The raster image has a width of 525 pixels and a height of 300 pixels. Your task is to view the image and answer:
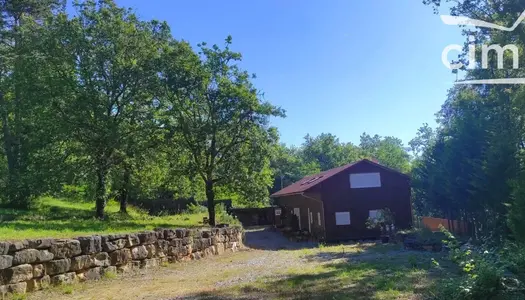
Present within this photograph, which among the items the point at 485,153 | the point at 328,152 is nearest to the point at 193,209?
the point at 485,153

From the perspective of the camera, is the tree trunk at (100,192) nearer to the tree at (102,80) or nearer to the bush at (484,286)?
the tree at (102,80)

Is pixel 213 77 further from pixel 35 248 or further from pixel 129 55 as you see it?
pixel 35 248

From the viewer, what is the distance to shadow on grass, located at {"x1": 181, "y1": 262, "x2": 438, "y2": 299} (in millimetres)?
6617

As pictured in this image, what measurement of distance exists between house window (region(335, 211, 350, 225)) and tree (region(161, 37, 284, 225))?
6.71 metres

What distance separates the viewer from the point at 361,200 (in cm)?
2941

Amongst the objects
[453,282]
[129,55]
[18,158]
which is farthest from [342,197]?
[453,282]

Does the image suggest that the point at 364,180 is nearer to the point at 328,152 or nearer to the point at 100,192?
the point at 100,192

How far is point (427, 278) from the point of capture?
7867 millimetres

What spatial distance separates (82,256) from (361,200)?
23.8 metres

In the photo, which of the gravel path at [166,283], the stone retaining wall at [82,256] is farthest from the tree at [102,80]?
the gravel path at [166,283]

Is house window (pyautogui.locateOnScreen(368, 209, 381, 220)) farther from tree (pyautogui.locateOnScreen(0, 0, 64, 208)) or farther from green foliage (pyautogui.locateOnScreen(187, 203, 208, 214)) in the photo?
tree (pyautogui.locateOnScreen(0, 0, 64, 208))

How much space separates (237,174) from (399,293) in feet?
59.6

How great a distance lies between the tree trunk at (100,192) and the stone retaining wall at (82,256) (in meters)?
8.66

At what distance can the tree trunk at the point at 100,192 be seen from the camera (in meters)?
19.8
